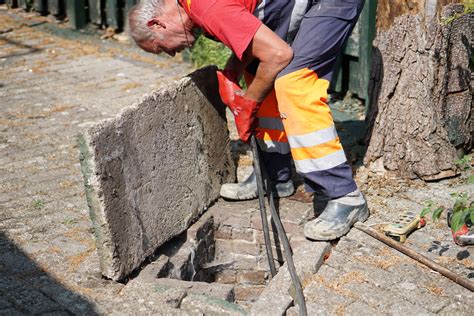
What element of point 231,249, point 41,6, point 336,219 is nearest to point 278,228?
point 336,219

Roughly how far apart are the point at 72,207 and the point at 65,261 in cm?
75

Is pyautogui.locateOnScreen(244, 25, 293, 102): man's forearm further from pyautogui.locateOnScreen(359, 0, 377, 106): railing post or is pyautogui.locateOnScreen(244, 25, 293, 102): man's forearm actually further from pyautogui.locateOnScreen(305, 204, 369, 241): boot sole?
pyautogui.locateOnScreen(359, 0, 377, 106): railing post

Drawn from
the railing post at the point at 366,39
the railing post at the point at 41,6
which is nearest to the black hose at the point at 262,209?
the railing post at the point at 366,39

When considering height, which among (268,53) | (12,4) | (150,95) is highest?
(268,53)

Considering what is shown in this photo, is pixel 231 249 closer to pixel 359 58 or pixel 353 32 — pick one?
pixel 359 58

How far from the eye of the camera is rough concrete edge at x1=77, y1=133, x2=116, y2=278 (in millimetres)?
3762

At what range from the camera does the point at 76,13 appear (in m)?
9.02

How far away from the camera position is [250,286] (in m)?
4.90

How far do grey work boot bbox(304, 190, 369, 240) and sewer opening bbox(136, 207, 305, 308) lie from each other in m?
0.17

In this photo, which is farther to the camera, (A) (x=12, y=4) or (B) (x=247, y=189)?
(A) (x=12, y=4)

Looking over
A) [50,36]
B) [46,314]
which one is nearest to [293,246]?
[46,314]

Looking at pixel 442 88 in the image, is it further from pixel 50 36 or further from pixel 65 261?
pixel 50 36

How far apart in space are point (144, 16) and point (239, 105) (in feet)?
2.30

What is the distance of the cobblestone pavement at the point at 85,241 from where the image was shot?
3.86m
